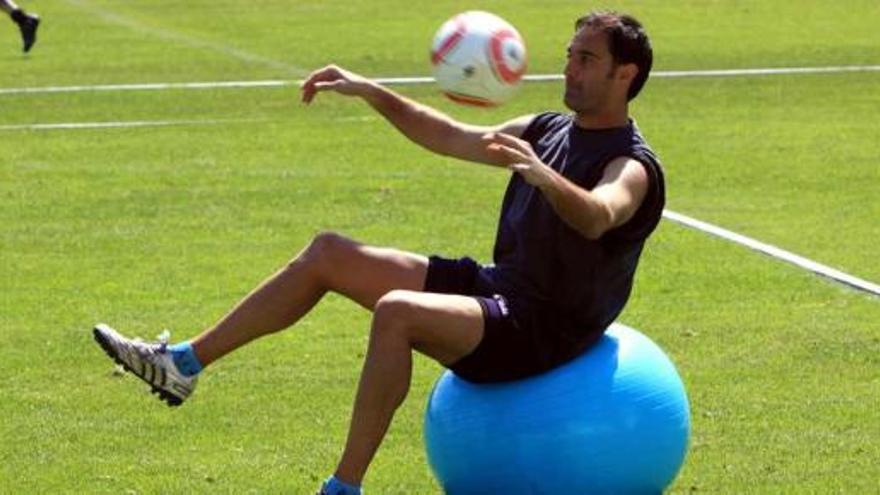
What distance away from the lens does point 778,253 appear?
533 inches

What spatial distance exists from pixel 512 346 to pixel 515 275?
0.36m

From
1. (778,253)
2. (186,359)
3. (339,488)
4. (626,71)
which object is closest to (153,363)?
(186,359)

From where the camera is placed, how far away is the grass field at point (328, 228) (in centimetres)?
927

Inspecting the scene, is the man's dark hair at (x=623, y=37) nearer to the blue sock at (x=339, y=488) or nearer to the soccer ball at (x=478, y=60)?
the soccer ball at (x=478, y=60)

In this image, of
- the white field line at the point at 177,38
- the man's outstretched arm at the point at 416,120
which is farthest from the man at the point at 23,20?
the man's outstretched arm at the point at 416,120

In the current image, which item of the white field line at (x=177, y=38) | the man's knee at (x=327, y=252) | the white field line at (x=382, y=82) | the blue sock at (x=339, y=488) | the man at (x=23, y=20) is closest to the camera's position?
the blue sock at (x=339, y=488)

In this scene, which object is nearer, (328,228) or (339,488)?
(339,488)

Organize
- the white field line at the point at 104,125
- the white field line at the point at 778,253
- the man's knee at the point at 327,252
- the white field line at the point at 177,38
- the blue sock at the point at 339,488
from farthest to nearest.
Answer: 1. the white field line at the point at 177,38
2. the white field line at the point at 104,125
3. the white field line at the point at 778,253
4. the man's knee at the point at 327,252
5. the blue sock at the point at 339,488

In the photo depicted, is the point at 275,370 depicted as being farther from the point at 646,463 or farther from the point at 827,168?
the point at 827,168

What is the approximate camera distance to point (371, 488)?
340 inches

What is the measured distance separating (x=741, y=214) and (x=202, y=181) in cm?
411

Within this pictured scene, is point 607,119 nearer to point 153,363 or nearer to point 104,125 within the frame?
point 153,363

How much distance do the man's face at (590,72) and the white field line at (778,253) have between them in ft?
15.2

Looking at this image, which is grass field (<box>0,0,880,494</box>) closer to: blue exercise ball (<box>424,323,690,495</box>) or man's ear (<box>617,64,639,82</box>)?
blue exercise ball (<box>424,323,690,495</box>)
